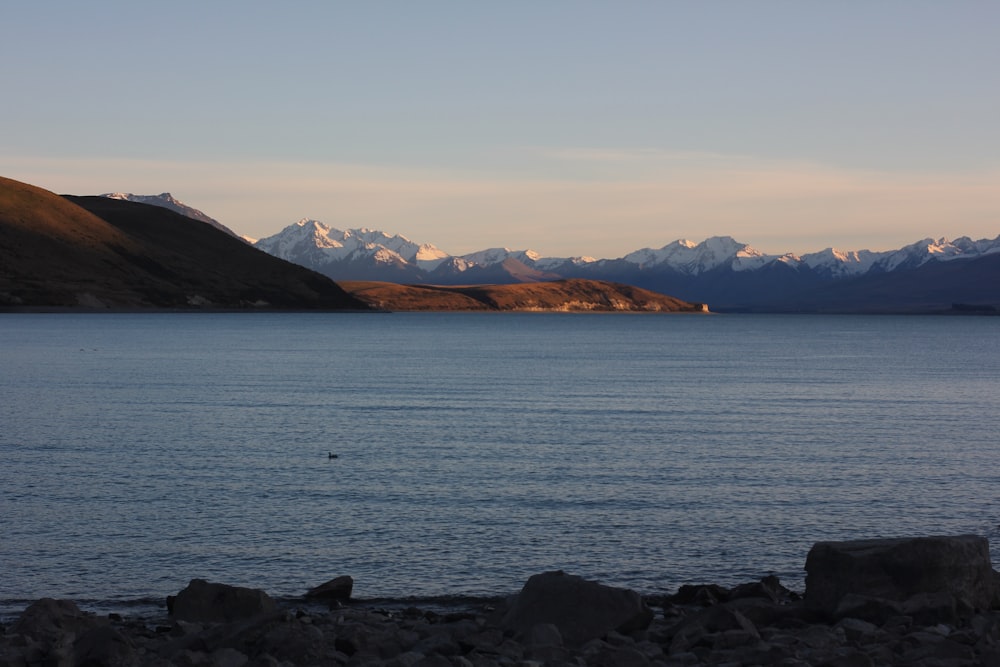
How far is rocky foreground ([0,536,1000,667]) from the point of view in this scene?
1816 cm

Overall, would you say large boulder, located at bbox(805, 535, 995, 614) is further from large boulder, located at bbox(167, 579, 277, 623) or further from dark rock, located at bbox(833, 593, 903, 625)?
large boulder, located at bbox(167, 579, 277, 623)

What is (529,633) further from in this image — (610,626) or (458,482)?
(458,482)

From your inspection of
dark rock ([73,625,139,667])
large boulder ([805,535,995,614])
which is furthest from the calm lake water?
dark rock ([73,625,139,667])

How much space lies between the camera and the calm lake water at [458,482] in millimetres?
28234

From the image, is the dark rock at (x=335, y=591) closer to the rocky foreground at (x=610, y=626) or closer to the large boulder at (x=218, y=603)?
the rocky foreground at (x=610, y=626)

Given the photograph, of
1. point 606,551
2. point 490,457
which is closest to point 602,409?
point 490,457

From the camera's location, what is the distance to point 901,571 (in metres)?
22.0

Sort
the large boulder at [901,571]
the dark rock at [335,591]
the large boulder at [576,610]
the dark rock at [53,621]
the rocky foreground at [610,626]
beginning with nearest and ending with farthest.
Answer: the rocky foreground at [610,626] → the dark rock at [53,621] → the large boulder at [576,610] → the large boulder at [901,571] → the dark rock at [335,591]

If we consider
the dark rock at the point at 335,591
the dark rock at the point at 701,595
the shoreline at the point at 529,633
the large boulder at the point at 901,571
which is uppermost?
the large boulder at the point at 901,571

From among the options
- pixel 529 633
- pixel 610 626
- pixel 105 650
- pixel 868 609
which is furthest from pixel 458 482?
pixel 105 650

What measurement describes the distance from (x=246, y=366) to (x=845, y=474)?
269 ft

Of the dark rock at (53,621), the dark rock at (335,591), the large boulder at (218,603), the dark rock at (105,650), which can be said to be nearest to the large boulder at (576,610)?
the large boulder at (218,603)

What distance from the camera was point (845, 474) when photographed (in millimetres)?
42219

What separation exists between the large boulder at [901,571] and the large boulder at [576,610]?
3.66 m
